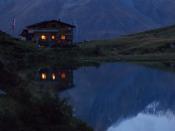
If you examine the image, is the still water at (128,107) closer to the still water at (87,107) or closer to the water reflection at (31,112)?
the still water at (87,107)

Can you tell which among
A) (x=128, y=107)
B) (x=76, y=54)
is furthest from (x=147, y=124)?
(x=76, y=54)

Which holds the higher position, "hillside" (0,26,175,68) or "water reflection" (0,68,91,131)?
"water reflection" (0,68,91,131)

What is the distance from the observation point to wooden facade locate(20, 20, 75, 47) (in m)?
132

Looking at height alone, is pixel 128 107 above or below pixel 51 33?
below

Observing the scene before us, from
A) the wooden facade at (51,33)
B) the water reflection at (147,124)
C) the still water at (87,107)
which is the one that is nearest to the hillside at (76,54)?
the wooden facade at (51,33)

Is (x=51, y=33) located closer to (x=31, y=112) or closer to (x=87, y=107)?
(x=87, y=107)

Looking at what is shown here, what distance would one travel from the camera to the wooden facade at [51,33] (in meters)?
132

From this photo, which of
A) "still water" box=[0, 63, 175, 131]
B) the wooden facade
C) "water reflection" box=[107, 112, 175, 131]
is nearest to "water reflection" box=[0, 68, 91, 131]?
"still water" box=[0, 63, 175, 131]

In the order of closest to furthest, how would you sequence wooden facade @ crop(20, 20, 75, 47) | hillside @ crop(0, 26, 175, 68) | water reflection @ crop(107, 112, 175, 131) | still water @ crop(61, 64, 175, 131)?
water reflection @ crop(107, 112, 175, 131), still water @ crop(61, 64, 175, 131), hillside @ crop(0, 26, 175, 68), wooden facade @ crop(20, 20, 75, 47)

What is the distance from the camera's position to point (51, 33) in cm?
13312

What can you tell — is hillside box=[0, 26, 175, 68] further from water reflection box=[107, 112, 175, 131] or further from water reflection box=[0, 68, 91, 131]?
water reflection box=[0, 68, 91, 131]

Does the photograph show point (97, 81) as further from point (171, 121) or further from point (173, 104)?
point (171, 121)

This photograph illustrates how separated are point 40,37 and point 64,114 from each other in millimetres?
117563

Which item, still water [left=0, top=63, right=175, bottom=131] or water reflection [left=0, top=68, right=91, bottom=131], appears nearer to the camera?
water reflection [left=0, top=68, right=91, bottom=131]
